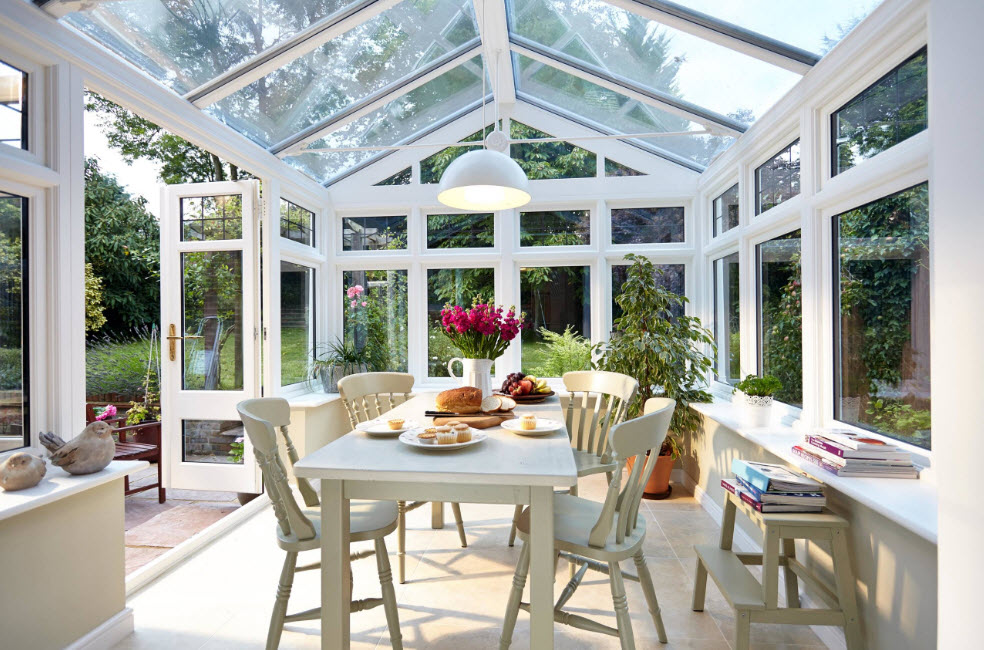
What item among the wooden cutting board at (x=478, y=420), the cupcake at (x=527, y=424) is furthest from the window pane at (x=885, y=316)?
the wooden cutting board at (x=478, y=420)

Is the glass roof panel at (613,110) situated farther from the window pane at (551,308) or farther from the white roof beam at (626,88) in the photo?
the window pane at (551,308)

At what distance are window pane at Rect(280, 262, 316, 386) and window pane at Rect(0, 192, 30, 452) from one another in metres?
1.99

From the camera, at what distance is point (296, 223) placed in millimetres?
4422

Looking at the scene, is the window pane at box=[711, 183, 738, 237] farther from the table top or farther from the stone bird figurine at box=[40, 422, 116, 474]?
the stone bird figurine at box=[40, 422, 116, 474]

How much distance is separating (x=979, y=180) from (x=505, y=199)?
6.69ft

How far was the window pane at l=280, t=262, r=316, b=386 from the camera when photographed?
4.16 metres

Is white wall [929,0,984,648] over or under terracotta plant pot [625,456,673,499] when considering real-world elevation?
over

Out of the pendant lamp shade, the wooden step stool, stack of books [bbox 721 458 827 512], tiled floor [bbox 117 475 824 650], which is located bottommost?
tiled floor [bbox 117 475 824 650]

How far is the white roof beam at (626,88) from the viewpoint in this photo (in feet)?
11.5

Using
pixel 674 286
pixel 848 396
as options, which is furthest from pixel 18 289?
pixel 674 286

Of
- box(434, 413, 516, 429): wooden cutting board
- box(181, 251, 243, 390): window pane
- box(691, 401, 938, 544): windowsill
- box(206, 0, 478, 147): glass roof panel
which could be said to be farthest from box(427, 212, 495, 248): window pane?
box(691, 401, 938, 544): windowsill

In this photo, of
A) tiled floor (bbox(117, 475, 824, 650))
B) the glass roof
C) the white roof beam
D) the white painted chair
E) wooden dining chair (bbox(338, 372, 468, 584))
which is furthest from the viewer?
the white roof beam

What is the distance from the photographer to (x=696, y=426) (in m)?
3.79

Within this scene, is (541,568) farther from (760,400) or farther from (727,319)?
(727,319)
